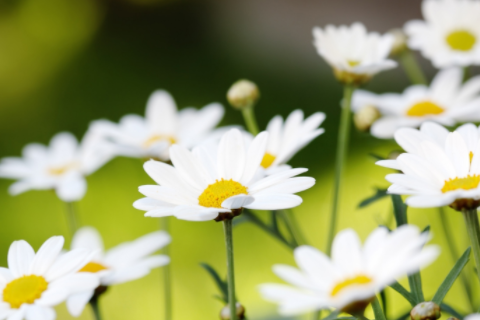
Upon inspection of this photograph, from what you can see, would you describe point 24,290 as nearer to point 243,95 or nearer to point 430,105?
point 243,95

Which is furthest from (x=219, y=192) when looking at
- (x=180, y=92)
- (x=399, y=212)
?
(x=180, y=92)

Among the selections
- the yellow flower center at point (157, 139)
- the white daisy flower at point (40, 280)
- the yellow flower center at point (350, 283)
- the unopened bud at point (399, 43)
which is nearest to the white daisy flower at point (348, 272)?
the yellow flower center at point (350, 283)

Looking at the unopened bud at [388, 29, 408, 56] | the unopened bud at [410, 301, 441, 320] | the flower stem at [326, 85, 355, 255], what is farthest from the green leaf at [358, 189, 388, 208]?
the unopened bud at [388, 29, 408, 56]

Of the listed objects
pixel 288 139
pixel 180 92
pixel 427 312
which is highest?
pixel 180 92

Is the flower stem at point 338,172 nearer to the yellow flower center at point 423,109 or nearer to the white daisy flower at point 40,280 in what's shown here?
the yellow flower center at point 423,109

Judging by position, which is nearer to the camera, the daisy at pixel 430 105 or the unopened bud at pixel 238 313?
the unopened bud at pixel 238 313

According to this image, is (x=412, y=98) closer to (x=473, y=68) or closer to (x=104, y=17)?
(x=473, y=68)
